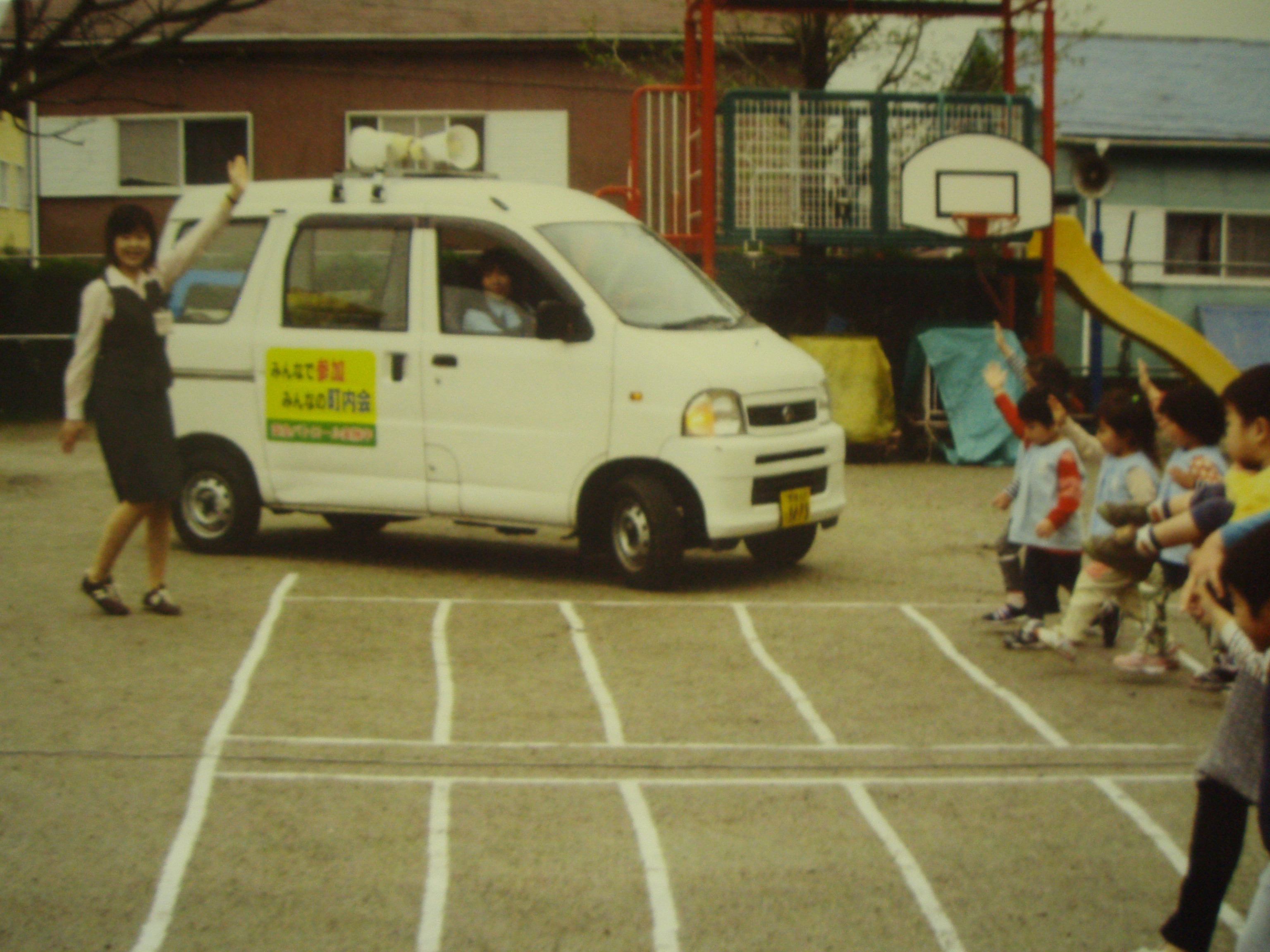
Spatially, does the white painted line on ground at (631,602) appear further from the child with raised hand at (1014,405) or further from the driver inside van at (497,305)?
the driver inside van at (497,305)

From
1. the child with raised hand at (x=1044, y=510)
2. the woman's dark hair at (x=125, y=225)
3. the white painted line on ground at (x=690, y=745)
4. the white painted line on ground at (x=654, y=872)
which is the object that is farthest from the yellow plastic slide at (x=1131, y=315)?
the white painted line on ground at (x=654, y=872)

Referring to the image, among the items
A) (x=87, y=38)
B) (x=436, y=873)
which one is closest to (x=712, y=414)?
(x=436, y=873)

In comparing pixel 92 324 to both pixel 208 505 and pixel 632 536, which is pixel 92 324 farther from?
pixel 632 536

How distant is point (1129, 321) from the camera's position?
712 inches

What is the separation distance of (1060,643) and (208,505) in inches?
206

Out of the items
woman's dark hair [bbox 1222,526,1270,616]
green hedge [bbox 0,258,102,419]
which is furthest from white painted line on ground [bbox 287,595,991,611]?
green hedge [bbox 0,258,102,419]

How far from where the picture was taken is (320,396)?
964cm

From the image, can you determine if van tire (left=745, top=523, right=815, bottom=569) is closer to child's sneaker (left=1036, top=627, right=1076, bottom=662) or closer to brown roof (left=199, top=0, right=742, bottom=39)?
child's sneaker (left=1036, top=627, right=1076, bottom=662)

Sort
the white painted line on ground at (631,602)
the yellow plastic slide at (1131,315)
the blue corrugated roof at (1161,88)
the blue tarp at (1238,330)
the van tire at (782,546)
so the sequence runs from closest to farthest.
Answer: the white painted line on ground at (631,602)
the van tire at (782,546)
the yellow plastic slide at (1131,315)
the blue tarp at (1238,330)
the blue corrugated roof at (1161,88)

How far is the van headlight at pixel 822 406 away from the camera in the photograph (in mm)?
9398

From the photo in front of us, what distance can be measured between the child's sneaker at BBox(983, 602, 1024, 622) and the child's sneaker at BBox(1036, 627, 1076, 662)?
0.58 m

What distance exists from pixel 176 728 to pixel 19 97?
7402 millimetres

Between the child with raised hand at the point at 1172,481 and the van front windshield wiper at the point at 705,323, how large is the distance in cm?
269

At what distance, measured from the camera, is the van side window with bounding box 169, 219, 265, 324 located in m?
9.96
